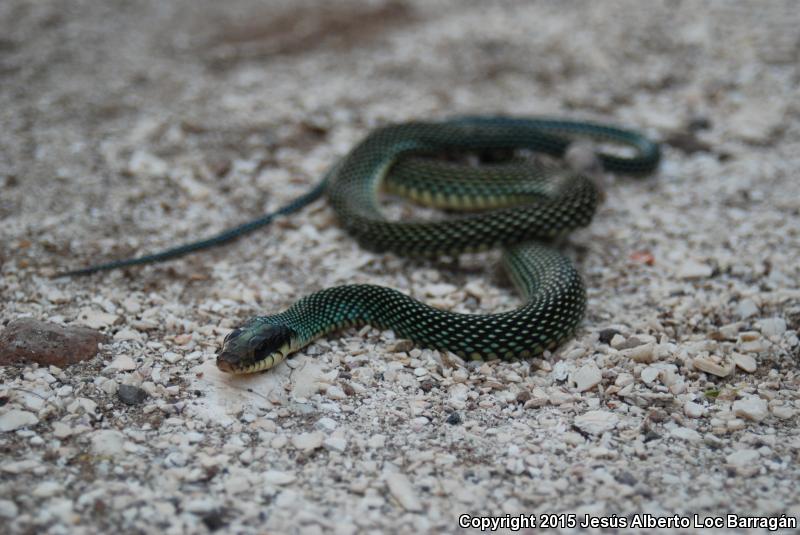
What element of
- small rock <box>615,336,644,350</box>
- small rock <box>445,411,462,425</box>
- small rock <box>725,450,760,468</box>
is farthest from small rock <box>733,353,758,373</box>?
small rock <box>445,411,462,425</box>

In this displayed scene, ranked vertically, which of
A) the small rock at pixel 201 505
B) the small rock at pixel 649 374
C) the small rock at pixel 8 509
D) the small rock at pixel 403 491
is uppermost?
the small rock at pixel 649 374

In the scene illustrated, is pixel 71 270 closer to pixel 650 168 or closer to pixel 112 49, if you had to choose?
pixel 112 49

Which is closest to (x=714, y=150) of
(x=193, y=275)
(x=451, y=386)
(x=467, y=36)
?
(x=467, y=36)

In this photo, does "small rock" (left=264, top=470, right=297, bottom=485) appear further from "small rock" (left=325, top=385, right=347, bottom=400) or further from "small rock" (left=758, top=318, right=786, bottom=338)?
"small rock" (left=758, top=318, right=786, bottom=338)

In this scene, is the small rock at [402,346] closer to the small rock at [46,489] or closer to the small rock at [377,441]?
the small rock at [377,441]

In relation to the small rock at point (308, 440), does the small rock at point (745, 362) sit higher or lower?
higher

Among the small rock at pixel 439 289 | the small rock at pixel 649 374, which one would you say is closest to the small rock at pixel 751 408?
the small rock at pixel 649 374
